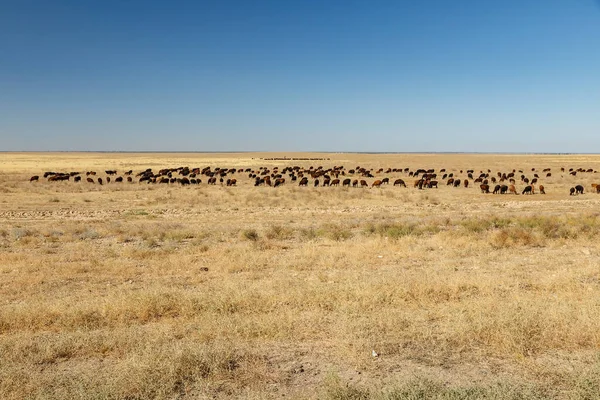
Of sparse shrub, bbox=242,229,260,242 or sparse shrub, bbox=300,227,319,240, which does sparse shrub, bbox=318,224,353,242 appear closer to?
sparse shrub, bbox=300,227,319,240

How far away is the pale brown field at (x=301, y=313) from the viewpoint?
4.46 m

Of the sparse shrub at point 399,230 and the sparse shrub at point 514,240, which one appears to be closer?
the sparse shrub at point 514,240

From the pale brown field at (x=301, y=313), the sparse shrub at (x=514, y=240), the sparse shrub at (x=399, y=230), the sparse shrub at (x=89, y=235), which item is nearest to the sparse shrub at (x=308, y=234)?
the pale brown field at (x=301, y=313)

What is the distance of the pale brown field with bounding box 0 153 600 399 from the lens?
14.6ft

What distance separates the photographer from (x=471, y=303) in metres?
6.76

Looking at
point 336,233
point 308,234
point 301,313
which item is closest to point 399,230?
point 336,233

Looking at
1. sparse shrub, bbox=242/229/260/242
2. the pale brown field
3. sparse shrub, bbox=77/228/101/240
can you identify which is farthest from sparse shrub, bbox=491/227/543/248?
sparse shrub, bbox=77/228/101/240

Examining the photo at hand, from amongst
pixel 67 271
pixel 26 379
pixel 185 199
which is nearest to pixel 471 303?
pixel 26 379

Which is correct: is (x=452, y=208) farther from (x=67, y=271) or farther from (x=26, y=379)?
(x=26, y=379)

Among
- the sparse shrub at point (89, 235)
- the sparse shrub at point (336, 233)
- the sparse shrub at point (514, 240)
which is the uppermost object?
the sparse shrub at point (514, 240)

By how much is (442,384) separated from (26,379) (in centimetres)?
392

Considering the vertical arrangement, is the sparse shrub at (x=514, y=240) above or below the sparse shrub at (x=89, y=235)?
above

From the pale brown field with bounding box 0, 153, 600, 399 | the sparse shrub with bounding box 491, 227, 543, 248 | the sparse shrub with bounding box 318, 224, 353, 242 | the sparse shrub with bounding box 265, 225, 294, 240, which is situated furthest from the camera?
the sparse shrub with bounding box 265, 225, 294, 240

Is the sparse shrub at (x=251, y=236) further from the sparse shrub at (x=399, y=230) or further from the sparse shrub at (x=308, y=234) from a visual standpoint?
the sparse shrub at (x=399, y=230)
